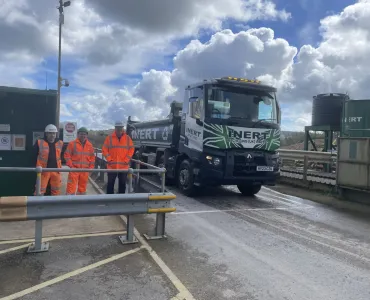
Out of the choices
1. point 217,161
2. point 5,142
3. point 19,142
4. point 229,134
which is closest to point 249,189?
point 217,161

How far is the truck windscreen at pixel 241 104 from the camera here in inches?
344

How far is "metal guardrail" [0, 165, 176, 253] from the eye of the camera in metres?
4.47

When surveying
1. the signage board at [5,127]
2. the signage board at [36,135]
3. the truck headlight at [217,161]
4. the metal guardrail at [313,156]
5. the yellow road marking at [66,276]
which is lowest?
the yellow road marking at [66,276]

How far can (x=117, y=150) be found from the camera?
780 cm

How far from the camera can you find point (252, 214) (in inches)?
300

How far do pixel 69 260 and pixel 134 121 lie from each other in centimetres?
1133

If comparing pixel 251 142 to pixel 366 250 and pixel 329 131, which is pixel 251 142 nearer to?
pixel 366 250

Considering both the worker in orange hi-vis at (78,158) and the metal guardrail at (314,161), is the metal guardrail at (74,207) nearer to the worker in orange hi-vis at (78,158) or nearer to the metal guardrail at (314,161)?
the worker in orange hi-vis at (78,158)

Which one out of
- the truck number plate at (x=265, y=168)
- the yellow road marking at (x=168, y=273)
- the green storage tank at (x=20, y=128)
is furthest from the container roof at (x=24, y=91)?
the truck number plate at (x=265, y=168)

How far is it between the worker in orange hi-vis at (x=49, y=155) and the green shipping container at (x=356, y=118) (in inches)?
369

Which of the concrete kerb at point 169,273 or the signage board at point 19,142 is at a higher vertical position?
the signage board at point 19,142

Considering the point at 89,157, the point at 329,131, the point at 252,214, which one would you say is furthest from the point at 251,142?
the point at 329,131

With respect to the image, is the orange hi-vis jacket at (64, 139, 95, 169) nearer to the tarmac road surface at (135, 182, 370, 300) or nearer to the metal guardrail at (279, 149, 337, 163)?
the tarmac road surface at (135, 182, 370, 300)

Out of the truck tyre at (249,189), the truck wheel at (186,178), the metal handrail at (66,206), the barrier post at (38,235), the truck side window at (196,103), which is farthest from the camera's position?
the truck tyre at (249,189)
